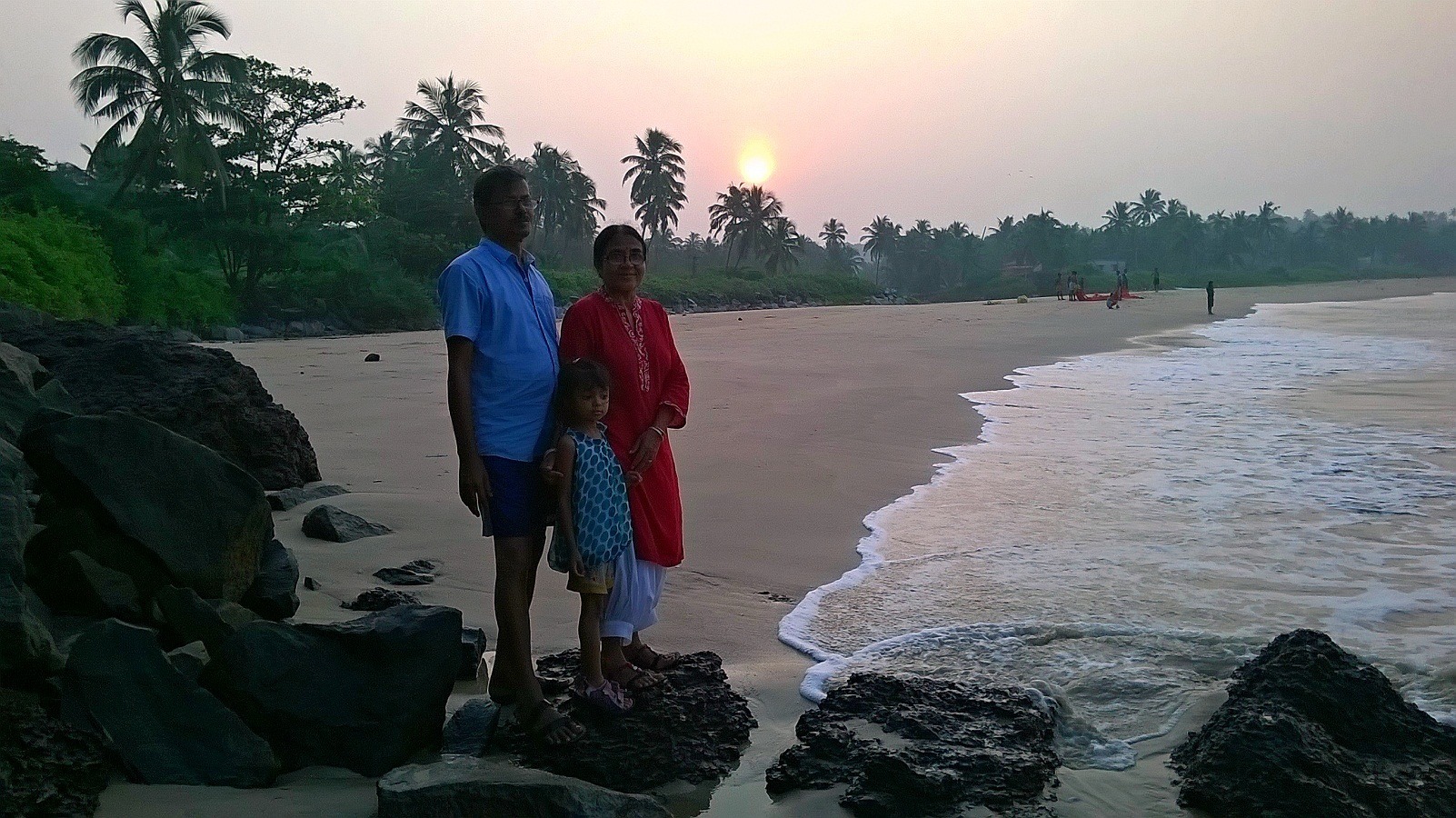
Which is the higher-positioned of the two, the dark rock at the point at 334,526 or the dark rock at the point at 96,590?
the dark rock at the point at 96,590

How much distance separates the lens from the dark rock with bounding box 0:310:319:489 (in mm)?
4789

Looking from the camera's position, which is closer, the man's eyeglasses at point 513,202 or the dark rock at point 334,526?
the man's eyeglasses at point 513,202

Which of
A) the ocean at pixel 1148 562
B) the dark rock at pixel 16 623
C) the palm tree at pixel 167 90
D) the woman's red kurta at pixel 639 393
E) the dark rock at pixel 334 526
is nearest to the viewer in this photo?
the dark rock at pixel 16 623

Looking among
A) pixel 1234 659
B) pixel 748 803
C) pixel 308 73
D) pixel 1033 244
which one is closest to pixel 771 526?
pixel 1234 659

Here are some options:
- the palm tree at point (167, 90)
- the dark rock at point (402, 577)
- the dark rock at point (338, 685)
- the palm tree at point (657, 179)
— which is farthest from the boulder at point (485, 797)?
the palm tree at point (657, 179)

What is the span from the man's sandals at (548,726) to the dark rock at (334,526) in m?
2.18

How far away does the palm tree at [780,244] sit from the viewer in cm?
7194

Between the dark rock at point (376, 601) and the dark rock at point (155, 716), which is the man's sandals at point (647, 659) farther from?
the dark rock at point (155, 716)

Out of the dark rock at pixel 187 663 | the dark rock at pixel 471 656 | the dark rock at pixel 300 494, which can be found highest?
the dark rock at pixel 187 663

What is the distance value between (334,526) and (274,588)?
1.32 meters

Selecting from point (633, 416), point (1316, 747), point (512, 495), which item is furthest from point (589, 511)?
point (1316, 747)

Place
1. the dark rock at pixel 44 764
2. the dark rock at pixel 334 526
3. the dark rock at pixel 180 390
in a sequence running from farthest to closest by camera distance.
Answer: the dark rock at pixel 180 390, the dark rock at pixel 334 526, the dark rock at pixel 44 764

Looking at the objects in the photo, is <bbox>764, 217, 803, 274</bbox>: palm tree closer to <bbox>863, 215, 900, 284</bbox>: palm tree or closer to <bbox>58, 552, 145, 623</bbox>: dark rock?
<bbox>863, 215, 900, 284</bbox>: palm tree

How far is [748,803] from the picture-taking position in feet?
8.42
